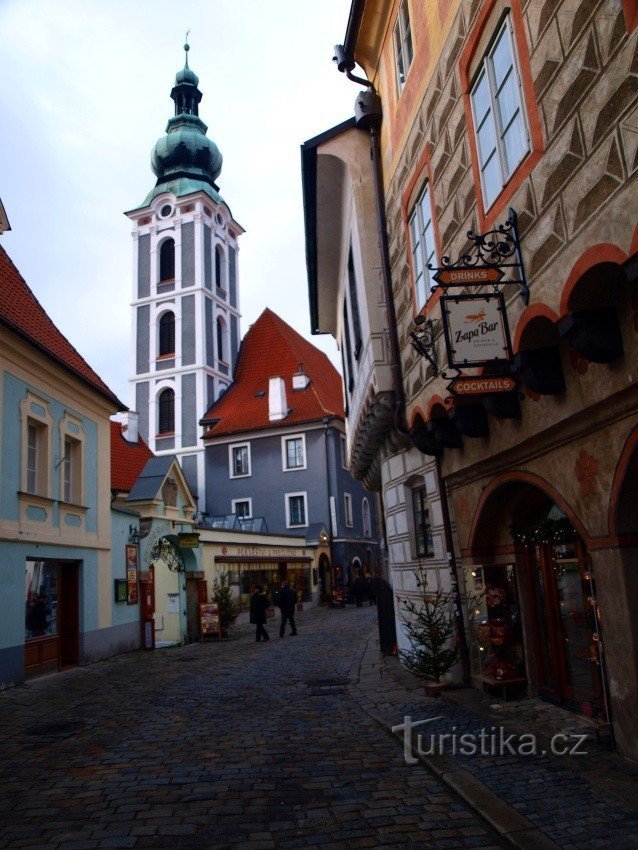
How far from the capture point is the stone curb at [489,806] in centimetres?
482

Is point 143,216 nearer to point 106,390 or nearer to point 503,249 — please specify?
point 106,390

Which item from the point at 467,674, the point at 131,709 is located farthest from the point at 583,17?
the point at 131,709

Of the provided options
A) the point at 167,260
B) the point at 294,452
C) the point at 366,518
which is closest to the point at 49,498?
the point at 294,452

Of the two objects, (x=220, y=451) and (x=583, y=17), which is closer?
(x=583, y=17)

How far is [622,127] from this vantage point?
5.13 m

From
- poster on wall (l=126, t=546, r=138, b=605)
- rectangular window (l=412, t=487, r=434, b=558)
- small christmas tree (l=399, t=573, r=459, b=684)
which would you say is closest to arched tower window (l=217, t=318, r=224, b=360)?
poster on wall (l=126, t=546, r=138, b=605)

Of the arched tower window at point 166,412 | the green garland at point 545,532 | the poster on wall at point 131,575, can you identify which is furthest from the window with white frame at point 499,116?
the arched tower window at point 166,412

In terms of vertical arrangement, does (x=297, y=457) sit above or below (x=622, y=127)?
above

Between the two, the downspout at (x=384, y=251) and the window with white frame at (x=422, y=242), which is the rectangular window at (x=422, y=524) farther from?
the window with white frame at (x=422, y=242)

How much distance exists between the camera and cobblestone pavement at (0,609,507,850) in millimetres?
5320

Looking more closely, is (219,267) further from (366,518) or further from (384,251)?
(384,251)

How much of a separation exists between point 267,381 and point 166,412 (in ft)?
22.6

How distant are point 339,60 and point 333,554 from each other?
102 feet

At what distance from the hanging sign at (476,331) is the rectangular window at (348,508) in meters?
35.7
